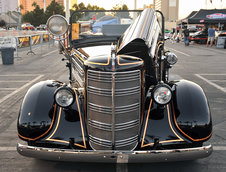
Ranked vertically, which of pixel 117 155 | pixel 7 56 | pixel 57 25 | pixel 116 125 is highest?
pixel 57 25

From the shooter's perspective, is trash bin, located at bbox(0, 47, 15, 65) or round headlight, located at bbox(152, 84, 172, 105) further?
trash bin, located at bbox(0, 47, 15, 65)

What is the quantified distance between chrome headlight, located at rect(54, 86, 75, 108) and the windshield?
250 centimetres

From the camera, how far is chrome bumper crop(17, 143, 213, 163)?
3.00 m

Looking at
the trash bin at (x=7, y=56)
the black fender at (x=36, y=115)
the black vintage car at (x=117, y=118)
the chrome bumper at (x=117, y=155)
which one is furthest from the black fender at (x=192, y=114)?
the trash bin at (x=7, y=56)

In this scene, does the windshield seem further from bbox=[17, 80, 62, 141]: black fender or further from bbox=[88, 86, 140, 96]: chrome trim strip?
bbox=[88, 86, 140, 96]: chrome trim strip

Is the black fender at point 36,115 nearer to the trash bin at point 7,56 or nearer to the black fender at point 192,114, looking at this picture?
the black fender at point 192,114

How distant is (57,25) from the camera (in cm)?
498

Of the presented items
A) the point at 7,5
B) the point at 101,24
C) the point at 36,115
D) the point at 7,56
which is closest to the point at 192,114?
the point at 36,115

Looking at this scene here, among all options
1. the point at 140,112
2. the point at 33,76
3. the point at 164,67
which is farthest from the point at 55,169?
the point at 33,76

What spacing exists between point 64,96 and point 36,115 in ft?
1.40

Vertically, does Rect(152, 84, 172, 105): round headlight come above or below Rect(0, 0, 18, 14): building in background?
below

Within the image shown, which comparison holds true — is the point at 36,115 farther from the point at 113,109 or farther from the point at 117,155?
the point at 117,155

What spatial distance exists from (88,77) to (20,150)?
116cm

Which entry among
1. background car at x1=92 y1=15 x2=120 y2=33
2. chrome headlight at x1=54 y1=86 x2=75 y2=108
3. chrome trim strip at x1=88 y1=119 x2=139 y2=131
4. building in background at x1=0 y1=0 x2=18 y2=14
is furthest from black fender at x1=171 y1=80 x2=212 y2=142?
building in background at x1=0 y1=0 x2=18 y2=14
